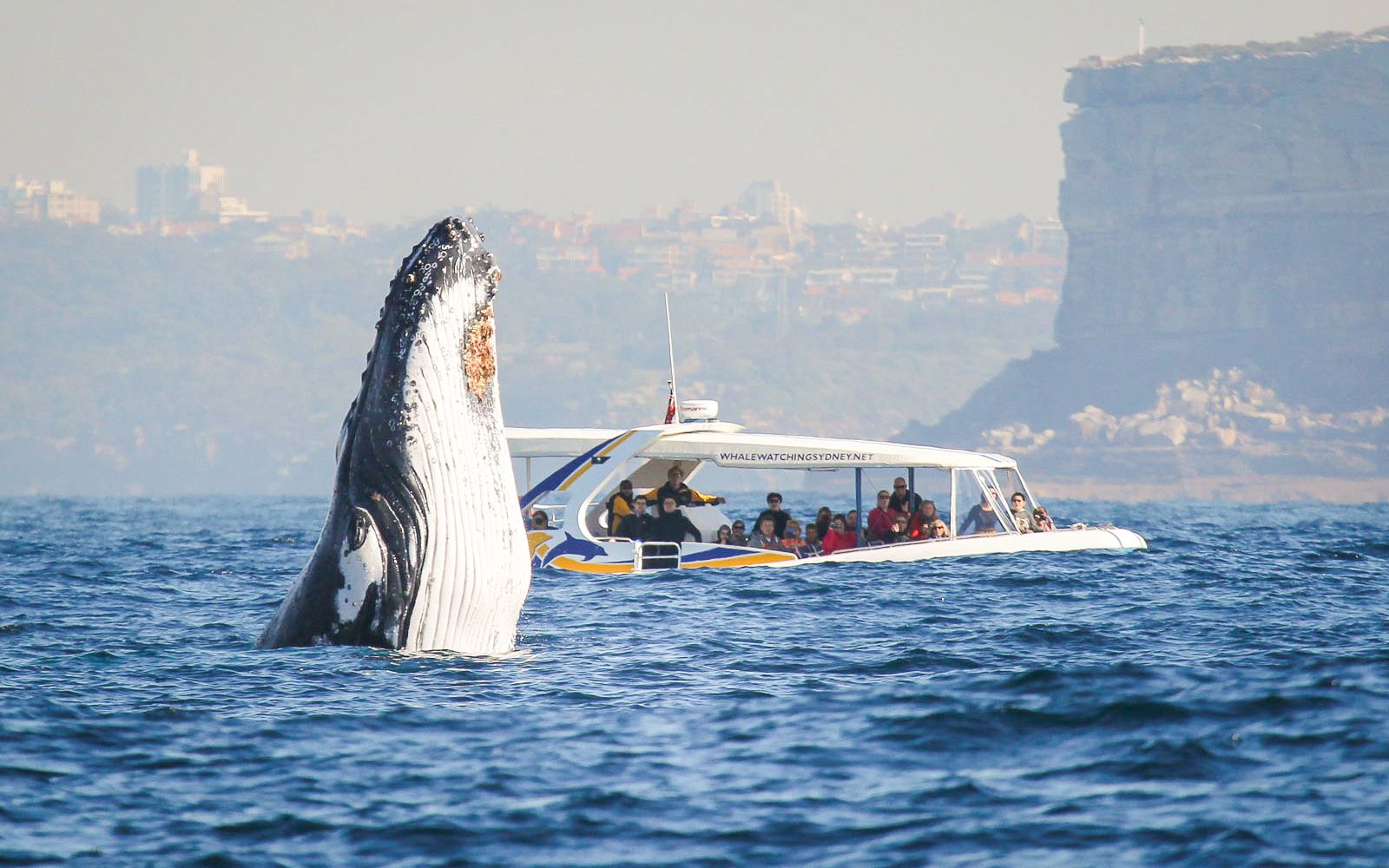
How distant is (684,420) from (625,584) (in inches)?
212

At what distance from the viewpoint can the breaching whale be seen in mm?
8891

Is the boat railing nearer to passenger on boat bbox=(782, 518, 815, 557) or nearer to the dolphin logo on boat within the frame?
the dolphin logo on boat

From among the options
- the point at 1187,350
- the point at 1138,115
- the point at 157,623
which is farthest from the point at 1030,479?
the point at 157,623

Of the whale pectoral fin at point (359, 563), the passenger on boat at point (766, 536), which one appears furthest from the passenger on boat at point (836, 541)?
the whale pectoral fin at point (359, 563)

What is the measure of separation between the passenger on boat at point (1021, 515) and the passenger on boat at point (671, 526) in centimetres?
502

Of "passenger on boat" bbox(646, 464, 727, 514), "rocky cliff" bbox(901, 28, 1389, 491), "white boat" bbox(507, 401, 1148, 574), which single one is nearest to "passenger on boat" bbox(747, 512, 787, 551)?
"white boat" bbox(507, 401, 1148, 574)

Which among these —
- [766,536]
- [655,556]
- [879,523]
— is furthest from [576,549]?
[879,523]

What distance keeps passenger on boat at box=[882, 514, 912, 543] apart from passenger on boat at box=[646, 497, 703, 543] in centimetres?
291

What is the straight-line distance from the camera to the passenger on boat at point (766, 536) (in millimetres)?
23531

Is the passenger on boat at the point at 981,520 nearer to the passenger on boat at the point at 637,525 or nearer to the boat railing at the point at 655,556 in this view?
the boat railing at the point at 655,556

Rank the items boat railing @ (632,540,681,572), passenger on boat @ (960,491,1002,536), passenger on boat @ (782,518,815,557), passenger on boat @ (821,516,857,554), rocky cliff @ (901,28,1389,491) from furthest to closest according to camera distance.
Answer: rocky cliff @ (901,28,1389,491), passenger on boat @ (960,491,1002,536), passenger on boat @ (782,518,815,557), passenger on boat @ (821,516,857,554), boat railing @ (632,540,681,572)

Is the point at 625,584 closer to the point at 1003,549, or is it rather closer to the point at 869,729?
the point at 1003,549

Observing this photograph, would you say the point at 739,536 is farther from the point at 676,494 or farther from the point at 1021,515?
the point at 1021,515

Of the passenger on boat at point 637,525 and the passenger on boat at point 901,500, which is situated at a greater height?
the passenger on boat at point 901,500
